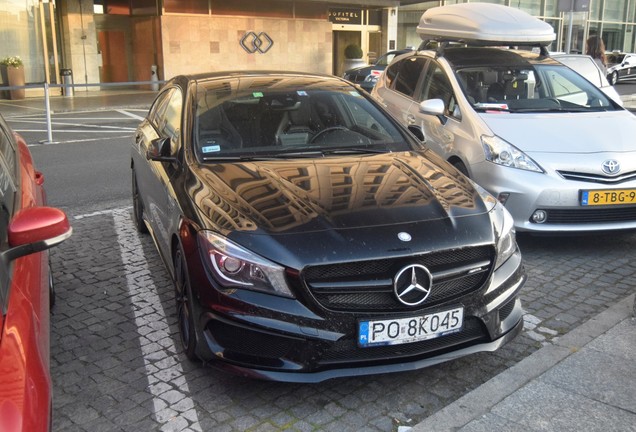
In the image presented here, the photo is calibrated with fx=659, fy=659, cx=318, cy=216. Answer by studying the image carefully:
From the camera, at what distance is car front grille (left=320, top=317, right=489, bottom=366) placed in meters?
A: 3.13

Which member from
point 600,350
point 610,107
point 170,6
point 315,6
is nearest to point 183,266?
point 600,350

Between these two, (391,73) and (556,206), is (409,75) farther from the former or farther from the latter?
(556,206)

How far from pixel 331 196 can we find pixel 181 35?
850 inches

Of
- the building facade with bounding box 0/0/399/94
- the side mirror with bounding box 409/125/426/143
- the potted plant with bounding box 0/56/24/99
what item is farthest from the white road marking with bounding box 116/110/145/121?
the side mirror with bounding box 409/125/426/143

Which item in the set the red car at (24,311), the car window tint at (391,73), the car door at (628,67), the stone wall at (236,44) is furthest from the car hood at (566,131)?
the car door at (628,67)

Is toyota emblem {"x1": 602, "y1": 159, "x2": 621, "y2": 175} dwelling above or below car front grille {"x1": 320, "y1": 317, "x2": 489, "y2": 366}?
above

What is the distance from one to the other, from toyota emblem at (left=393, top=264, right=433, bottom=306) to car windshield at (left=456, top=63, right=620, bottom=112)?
11.2ft

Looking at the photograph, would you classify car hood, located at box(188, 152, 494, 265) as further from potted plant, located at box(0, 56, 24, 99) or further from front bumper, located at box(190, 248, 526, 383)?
potted plant, located at box(0, 56, 24, 99)

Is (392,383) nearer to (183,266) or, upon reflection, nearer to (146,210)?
(183,266)

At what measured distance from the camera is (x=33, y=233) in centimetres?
243

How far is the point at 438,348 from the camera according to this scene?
10.8ft

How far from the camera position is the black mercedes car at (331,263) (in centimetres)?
311

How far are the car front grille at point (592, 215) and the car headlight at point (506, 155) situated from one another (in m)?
0.39

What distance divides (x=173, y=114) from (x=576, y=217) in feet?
10.7
